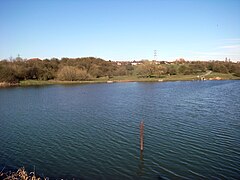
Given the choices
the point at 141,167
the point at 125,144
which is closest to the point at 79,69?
the point at 125,144

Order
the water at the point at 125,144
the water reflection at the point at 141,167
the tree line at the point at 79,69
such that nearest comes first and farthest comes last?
the water reflection at the point at 141,167 < the water at the point at 125,144 < the tree line at the point at 79,69

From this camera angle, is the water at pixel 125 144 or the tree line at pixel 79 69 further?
the tree line at pixel 79 69

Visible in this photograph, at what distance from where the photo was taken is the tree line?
9993cm

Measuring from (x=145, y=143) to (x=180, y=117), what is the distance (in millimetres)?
11537

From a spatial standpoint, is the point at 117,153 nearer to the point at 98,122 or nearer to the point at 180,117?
the point at 98,122

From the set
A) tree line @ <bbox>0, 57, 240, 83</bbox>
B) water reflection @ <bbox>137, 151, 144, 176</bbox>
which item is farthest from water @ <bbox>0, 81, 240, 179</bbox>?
tree line @ <bbox>0, 57, 240, 83</bbox>

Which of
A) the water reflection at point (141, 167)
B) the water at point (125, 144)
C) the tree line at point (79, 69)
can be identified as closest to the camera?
the water reflection at point (141, 167)

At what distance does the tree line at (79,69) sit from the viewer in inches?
3934

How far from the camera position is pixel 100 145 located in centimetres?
2200

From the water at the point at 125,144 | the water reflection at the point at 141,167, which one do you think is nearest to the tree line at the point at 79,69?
the water at the point at 125,144

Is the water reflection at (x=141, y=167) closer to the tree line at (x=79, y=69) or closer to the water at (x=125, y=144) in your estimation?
the water at (x=125, y=144)

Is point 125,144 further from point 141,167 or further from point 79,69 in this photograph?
point 79,69

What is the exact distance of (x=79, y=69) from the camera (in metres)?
109

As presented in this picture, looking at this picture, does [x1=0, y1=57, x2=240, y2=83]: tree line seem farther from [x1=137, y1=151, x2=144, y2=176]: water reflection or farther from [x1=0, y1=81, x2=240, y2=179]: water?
[x1=137, y1=151, x2=144, y2=176]: water reflection
